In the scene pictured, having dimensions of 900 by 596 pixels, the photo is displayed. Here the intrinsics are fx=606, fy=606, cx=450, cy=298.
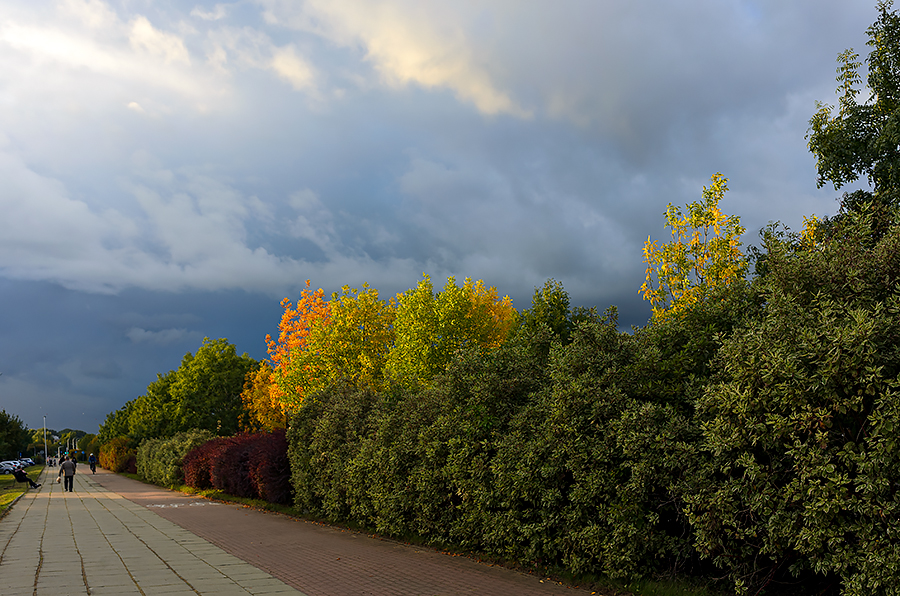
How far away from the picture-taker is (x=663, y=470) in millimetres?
6758

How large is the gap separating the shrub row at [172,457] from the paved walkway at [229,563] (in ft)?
47.7

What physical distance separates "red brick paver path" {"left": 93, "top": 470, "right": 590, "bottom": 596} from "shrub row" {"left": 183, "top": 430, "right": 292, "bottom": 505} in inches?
111

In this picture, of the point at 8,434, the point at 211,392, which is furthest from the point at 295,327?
the point at 8,434

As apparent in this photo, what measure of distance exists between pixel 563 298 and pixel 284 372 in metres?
16.5

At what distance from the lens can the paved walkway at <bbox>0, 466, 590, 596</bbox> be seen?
7.56m

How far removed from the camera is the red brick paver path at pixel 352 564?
750 centimetres

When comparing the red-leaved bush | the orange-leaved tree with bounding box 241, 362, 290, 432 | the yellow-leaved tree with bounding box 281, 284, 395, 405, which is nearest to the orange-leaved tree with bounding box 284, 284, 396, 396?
the yellow-leaved tree with bounding box 281, 284, 395, 405

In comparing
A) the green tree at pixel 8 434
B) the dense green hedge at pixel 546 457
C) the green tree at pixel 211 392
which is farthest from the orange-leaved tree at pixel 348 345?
the green tree at pixel 8 434

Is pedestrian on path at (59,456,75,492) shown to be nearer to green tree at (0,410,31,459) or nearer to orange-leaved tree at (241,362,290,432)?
orange-leaved tree at (241,362,290,432)

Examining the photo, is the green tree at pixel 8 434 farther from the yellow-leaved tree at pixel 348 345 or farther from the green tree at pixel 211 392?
the yellow-leaved tree at pixel 348 345

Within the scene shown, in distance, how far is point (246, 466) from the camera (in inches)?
792

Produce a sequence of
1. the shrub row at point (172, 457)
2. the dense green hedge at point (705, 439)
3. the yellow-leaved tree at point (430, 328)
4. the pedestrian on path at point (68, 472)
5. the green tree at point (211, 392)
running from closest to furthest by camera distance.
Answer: the dense green hedge at point (705, 439) → the yellow-leaved tree at point (430, 328) → the pedestrian on path at point (68, 472) → the shrub row at point (172, 457) → the green tree at point (211, 392)

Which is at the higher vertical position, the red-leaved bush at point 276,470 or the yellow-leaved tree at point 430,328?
the yellow-leaved tree at point 430,328

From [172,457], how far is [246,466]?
502 inches
